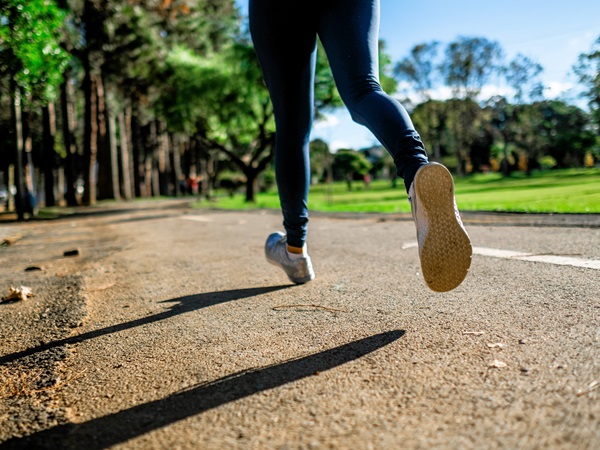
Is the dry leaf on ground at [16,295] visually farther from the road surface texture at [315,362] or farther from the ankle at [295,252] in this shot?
the ankle at [295,252]

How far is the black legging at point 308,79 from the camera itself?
5.91ft

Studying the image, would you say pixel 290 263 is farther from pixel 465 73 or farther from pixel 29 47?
pixel 465 73

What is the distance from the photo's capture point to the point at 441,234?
1.61m

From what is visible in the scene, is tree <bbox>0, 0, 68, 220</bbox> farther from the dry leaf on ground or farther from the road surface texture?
the road surface texture

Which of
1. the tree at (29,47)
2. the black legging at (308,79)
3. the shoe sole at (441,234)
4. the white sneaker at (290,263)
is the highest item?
the tree at (29,47)

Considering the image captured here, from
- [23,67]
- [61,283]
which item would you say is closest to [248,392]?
[61,283]

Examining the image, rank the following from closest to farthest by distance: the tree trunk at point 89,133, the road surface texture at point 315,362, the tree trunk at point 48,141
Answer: the road surface texture at point 315,362, the tree trunk at point 48,141, the tree trunk at point 89,133

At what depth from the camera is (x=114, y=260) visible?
3994mm

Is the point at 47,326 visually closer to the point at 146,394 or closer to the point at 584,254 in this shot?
the point at 146,394

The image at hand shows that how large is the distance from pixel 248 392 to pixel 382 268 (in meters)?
1.67

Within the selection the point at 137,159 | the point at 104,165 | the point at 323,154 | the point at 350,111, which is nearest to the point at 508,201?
the point at 350,111

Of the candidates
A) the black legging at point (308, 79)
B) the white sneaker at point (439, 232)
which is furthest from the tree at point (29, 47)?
the white sneaker at point (439, 232)

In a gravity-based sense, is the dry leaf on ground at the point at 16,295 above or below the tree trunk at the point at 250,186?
below

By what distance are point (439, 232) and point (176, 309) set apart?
45.2 inches
